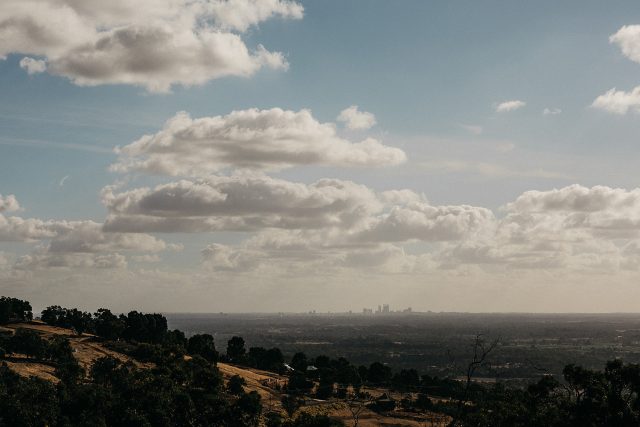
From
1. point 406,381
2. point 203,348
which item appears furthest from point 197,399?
point 406,381

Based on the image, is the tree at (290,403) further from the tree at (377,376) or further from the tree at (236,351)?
the tree at (236,351)

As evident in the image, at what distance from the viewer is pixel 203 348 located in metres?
159

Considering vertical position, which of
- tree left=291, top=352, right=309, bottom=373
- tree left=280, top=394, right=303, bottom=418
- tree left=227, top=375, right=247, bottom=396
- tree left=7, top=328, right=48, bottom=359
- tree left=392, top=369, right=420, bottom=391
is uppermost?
tree left=7, top=328, right=48, bottom=359

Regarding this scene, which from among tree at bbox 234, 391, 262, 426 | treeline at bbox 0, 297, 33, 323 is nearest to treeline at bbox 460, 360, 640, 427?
tree at bbox 234, 391, 262, 426

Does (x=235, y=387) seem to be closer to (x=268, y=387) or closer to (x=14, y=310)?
(x=268, y=387)

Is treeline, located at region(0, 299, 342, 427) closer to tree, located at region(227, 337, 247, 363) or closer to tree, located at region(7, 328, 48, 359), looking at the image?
tree, located at region(7, 328, 48, 359)

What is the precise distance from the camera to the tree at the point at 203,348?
156m

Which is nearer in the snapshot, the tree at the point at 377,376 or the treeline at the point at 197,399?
the treeline at the point at 197,399

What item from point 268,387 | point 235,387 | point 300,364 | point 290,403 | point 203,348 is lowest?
point 268,387

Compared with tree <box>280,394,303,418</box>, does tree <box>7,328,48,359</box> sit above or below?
above

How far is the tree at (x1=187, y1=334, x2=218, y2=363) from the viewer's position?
156 metres

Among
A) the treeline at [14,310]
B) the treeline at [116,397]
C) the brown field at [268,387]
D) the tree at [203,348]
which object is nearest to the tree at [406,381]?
the brown field at [268,387]

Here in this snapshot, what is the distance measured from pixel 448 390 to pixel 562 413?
9106 cm

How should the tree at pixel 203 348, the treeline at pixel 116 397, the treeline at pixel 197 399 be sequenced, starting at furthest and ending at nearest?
the tree at pixel 203 348, the treeline at pixel 116 397, the treeline at pixel 197 399
